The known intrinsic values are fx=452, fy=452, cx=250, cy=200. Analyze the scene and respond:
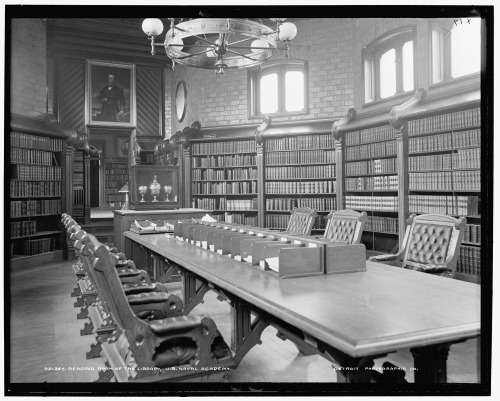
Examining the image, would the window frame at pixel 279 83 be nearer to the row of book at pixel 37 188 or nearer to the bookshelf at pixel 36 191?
the bookshelf at pixel 36 191

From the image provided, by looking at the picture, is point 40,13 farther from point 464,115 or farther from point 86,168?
point 86,168

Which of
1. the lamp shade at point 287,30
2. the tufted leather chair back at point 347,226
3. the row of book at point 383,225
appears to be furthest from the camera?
the row of book at point 383,225

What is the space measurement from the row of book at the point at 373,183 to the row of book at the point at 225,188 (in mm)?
1868

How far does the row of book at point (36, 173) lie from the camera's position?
22.9 feet

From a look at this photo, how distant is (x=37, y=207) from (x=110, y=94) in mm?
4729

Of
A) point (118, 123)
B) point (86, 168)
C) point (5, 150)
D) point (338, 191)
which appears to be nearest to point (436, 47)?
point (338, 191)

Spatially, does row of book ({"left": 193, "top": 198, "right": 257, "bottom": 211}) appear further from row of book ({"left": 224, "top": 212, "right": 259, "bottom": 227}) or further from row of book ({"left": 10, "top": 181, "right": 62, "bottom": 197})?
row of book ({"left": 10, "top": 181, "right": 62, "bottom": 197})

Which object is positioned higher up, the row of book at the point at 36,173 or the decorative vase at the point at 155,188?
the row of book at the point at 36,173

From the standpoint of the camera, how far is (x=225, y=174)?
8.51 metres

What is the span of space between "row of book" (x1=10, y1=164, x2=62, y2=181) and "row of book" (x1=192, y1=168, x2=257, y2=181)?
2.45 metres

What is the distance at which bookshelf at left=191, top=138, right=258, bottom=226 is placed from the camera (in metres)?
8.28

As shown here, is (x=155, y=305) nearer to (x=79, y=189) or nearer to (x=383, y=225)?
(x=383, y=225)

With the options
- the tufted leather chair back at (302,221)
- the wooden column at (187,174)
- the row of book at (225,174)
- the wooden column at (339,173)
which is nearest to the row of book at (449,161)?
the wooden column at (339,173)

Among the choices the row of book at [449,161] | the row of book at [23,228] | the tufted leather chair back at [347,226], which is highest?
the row of book at [449,161]
